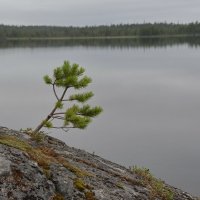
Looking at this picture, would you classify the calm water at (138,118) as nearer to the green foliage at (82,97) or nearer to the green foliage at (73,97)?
the green foliage at (73,97)

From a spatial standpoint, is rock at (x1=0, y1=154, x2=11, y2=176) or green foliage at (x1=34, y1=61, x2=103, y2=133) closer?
→ rock at (x1=0, y1=154, x2=11, y2=176)

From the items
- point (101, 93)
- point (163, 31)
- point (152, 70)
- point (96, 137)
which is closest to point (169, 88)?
point (101, 93)

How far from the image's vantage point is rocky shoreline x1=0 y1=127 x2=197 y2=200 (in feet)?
13.3

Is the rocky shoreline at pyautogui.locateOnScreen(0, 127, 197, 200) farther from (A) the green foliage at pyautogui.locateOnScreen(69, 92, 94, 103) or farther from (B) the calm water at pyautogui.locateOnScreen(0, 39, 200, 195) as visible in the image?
(B) the calm water at pyautogui.locateOnScreen(0, 39, 200, 195)

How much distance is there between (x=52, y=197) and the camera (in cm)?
418

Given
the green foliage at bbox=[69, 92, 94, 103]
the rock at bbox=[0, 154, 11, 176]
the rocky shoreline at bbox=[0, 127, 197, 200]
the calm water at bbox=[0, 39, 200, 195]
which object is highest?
the green foliage at bbox=[69, 92, 94, 103]

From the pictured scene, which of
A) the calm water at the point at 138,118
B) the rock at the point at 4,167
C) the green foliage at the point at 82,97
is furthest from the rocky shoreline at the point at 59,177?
the calm water at the point at 138,118

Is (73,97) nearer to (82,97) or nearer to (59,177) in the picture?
(82,97)

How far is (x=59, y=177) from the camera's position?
455cm

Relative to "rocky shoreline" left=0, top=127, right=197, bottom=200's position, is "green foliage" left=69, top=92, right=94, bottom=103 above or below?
above

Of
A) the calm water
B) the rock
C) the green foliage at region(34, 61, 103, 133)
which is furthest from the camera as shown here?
the calm water

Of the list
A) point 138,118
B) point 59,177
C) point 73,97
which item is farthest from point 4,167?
point 138,118

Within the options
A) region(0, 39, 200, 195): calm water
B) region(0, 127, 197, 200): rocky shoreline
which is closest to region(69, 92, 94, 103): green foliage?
region(0, 127, 197, 200): rocky shoreline

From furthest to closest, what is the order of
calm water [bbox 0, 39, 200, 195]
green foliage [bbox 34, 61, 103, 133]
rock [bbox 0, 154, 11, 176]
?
calm water [bbox 0, 39, 200, 195] → green foliage [bbox 34, 61, 103, 133] → rock [bbox 0, 154, 11, 176]
